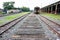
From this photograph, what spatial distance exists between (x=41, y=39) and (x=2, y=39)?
8.00 ft

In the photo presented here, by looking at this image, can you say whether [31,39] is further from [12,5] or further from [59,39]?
[12,5]

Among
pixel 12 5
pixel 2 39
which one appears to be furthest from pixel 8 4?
pixel 2 39

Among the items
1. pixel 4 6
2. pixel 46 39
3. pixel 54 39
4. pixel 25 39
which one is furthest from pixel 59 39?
pixel 4 6

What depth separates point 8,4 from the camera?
150500mm

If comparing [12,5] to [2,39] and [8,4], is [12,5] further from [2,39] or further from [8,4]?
[2,39]

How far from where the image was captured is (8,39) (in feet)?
27.6

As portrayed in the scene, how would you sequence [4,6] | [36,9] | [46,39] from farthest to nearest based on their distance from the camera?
[4,6], [36,9], [46,39]

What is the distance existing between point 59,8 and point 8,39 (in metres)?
54.1

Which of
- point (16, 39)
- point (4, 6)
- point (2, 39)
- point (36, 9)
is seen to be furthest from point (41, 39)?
point (4, 6)

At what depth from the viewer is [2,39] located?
8570mm

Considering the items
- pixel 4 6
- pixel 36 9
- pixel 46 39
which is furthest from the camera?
pixel 4 6

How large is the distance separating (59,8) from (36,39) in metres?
53.8

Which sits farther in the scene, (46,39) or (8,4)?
(8,4)

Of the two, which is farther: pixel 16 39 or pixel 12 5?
pixel 12 5
